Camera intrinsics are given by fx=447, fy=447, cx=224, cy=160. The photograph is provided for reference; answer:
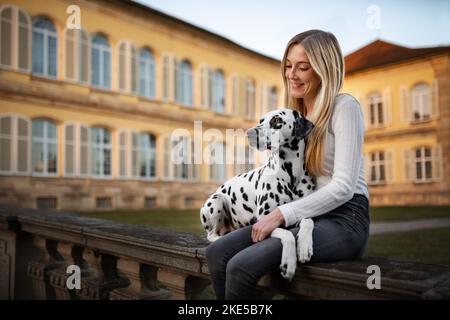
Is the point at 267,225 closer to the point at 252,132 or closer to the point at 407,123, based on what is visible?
the point at 252,132

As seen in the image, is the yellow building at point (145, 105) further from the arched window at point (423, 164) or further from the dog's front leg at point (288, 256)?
the dog's front leg at point (288, 256)

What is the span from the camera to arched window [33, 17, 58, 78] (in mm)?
15867

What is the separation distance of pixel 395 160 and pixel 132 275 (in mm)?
26036

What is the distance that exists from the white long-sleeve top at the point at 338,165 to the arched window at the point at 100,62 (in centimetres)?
1680

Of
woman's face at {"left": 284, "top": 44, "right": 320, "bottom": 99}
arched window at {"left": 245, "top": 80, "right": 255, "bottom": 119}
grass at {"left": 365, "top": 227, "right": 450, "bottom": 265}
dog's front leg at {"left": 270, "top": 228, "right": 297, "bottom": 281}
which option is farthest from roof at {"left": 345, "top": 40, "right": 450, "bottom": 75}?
dog's front leg at {"left": 270, "top": 228, "right": 297, "bottom": 281}

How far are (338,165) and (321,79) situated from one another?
1.46 feet

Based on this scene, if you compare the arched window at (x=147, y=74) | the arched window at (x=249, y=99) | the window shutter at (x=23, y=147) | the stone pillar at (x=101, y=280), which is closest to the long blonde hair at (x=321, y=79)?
the stone pillar at (x=101, y=280)

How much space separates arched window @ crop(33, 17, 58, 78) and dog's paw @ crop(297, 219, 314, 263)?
16.1 meters

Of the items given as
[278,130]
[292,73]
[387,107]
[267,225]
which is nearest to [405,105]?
[387,107]

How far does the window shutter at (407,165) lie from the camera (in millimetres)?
25612

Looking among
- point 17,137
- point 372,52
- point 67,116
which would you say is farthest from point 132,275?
point 372,52

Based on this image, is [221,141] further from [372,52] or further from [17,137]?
[372,52]

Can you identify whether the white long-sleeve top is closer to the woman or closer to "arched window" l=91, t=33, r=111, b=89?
the woman

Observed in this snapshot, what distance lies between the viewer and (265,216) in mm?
1970
